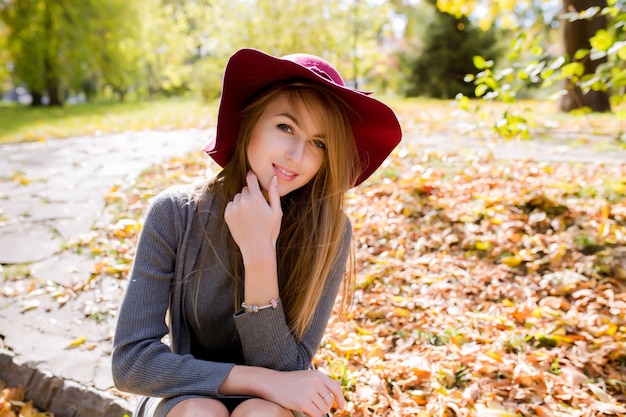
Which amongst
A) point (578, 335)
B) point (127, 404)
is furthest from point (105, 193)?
point (578, 335)

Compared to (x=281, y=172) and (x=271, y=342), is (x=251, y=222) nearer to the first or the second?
(x=281, y=172)

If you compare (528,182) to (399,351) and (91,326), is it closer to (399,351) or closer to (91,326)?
(399,351)

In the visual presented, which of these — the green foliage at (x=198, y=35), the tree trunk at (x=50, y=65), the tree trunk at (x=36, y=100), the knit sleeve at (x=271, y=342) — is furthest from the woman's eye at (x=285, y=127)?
the tree trunk at (x=36, y=100)

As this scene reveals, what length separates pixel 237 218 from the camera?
1.48 metres

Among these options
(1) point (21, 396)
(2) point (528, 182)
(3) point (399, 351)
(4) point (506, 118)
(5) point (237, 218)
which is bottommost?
(1) point (21, 396)

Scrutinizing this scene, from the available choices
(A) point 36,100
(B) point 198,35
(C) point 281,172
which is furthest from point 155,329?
(A) point 36,100

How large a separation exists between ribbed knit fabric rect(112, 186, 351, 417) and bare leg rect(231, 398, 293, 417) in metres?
0.09

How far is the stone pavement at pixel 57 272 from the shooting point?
217 centimetres

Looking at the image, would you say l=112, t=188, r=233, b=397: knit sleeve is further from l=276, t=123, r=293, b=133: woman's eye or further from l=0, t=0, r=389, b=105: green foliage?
l=0, t=0, r=389, b=105: green foliage

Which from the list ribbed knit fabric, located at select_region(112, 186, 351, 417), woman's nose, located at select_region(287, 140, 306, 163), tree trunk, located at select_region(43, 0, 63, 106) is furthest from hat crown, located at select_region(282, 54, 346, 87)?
tree trunk, located at select_region(43, 0, 63, 106)

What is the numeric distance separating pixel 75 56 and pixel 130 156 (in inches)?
495

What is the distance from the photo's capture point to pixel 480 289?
288cm

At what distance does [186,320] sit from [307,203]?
1.91 feet

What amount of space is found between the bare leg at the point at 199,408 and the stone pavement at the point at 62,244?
2.70 ft
